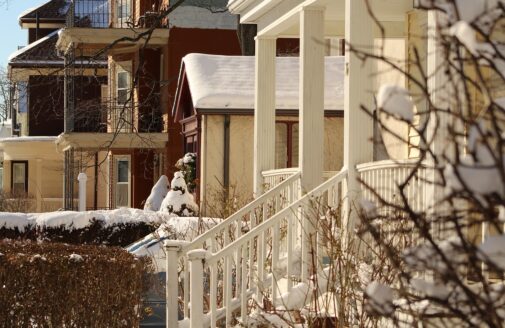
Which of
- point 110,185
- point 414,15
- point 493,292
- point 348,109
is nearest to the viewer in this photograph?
point 493,292

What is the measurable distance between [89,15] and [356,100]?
92.7 feet

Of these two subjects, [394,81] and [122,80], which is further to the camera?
[122,80]

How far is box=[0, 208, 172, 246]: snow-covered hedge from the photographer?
72.8 feet

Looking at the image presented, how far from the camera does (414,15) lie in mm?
14000

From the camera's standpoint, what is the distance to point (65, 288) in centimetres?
1239

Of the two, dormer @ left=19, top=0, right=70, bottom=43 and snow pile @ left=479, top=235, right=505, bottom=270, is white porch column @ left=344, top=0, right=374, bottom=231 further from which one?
dormer @ left=19, top=0, right=70, bottom=43

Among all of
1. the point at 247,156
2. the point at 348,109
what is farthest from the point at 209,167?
the point at 348,109

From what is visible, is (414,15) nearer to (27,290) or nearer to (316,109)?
(316,109)

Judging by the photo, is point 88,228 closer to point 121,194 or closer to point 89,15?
point 121,194

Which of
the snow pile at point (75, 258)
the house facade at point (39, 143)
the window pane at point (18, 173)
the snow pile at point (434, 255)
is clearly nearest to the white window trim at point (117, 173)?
the house facade at point (39, 143)

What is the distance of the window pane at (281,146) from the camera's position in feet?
75.6

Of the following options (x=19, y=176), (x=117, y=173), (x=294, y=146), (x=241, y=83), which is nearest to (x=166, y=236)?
(x=294, y=146)

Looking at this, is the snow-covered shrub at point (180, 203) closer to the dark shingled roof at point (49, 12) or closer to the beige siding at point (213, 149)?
the beige siding at point (213, 149)

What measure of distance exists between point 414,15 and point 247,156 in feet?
32.3
